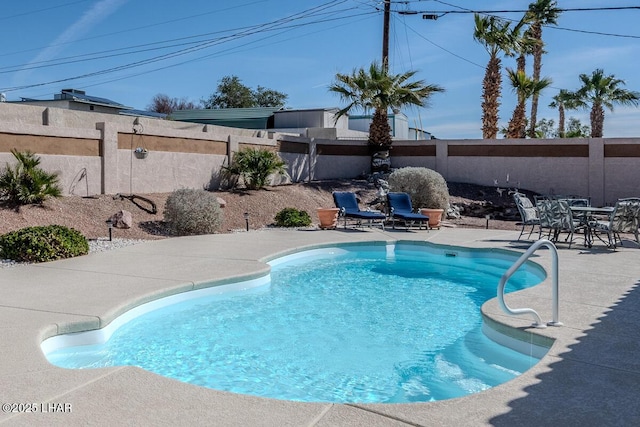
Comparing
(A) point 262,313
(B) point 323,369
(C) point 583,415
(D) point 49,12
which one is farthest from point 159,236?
(D) point 49,12

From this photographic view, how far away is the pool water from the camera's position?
530 cm

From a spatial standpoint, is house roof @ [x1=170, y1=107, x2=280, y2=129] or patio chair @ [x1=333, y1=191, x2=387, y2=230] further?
house roof @ [x1=170, y1=107, x2=280, y2=129]

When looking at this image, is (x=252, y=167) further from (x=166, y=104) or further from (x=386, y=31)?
(x=166, y=104)

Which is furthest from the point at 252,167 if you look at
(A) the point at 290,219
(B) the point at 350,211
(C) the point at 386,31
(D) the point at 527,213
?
(C) the point at 386,31

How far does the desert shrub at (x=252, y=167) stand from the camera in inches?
755

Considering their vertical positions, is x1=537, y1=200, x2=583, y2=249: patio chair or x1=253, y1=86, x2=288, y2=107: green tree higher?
x1=253, y1=86, x2=288, y2=107: green tree

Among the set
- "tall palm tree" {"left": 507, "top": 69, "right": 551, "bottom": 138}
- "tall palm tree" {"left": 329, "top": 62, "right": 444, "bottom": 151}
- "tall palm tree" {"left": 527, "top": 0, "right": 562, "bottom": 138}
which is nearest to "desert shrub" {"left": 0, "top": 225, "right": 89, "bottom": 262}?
"tall palm tree" {"left": 329, "top": 62, "right": 444, "bottom": 151}

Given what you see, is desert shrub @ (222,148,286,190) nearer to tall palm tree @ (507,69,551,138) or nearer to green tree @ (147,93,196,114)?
tall palm tree @ (507,69,551,138)

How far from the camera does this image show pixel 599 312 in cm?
620

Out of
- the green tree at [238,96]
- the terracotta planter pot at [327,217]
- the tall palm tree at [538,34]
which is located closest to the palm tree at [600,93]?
the tall palm tree at [538,34]

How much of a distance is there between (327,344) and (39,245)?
6.00 m

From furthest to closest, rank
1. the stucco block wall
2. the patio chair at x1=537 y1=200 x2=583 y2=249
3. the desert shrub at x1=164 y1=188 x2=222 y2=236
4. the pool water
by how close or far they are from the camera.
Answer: the stucco block wall → the desert shrub at x1=164 y1=188 x2=222 y2=236 → the patio chair at x1=537 y1=200 x2=583 y2=249 → the pool water

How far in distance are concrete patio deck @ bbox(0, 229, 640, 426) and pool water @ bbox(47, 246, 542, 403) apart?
384 mm

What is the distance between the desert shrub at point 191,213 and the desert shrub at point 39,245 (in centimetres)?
401
